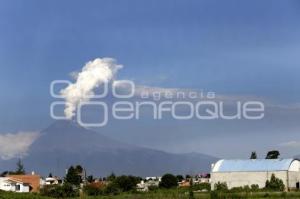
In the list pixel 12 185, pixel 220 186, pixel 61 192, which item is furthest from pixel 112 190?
pixel 12 185

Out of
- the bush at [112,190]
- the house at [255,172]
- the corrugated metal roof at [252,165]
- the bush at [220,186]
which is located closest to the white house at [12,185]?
the bush at [112,190]

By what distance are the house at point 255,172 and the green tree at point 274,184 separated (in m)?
0.87

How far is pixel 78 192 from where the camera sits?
4719 centimetres

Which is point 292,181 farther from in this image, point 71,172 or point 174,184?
point 71,172

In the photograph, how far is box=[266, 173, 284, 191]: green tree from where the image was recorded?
4741cm

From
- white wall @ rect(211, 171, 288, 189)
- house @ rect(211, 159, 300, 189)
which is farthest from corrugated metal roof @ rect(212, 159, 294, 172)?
white wall @ rect(211, 171, 288, 189)

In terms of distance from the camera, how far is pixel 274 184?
4831cm

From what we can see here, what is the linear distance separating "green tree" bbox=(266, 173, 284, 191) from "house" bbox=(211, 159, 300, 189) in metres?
0.87

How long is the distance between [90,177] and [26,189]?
67.4ft

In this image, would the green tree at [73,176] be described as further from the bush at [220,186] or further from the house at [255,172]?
the bush at [220,186]

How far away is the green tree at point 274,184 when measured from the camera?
156 ft

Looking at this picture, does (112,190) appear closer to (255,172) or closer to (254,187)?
(254,187)

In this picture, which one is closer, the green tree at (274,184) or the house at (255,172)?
the green tree at (274,184)

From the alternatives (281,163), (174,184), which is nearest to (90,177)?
(174,184)
